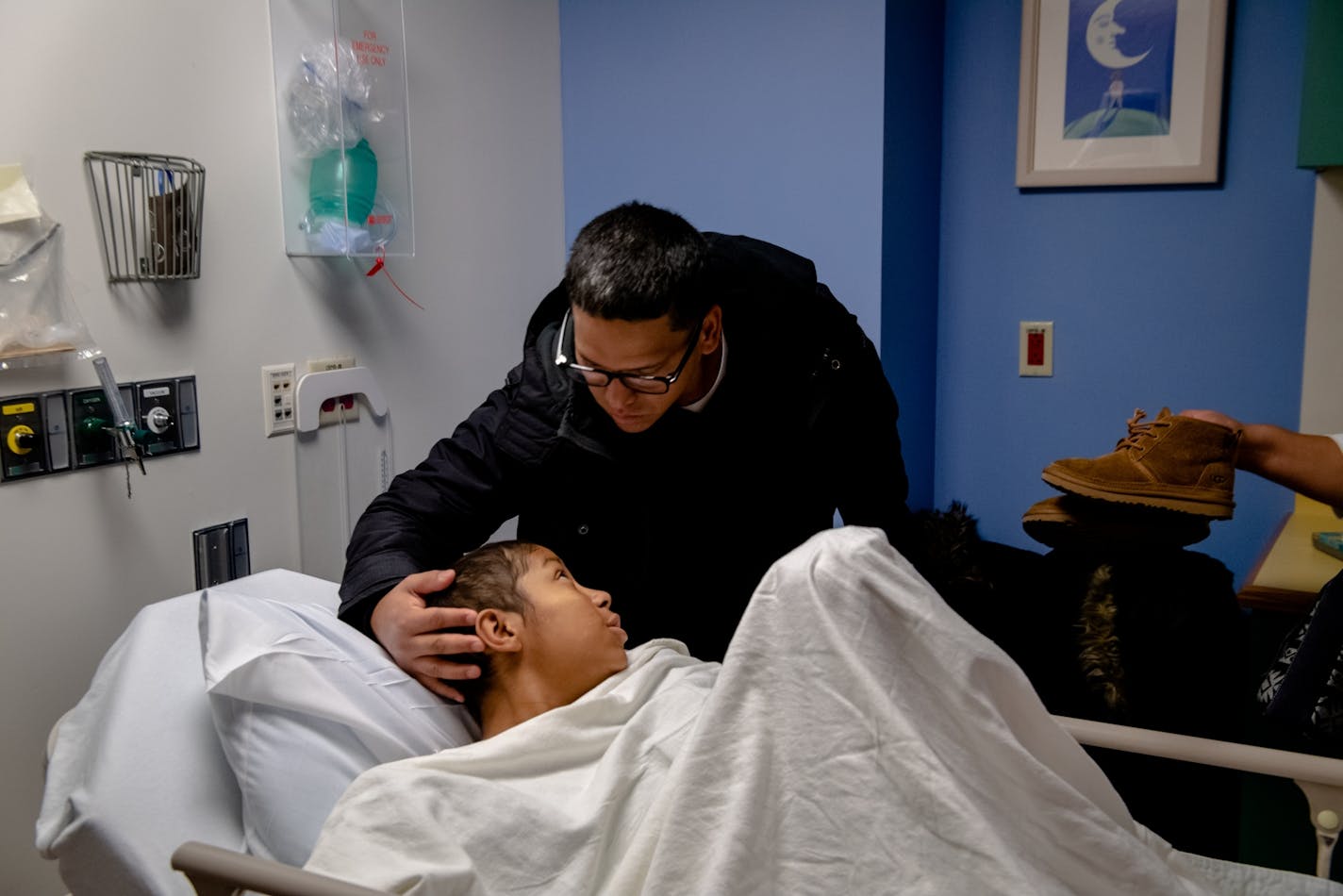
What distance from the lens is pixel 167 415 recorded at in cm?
183

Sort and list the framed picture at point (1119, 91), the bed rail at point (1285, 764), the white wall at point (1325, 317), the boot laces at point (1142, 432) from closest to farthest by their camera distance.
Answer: the bed rail at point (1285, 764)
the boot laces at point (1142, 432)
the white wall at point (1325, 317)
the framed picture at point (1119, 91)

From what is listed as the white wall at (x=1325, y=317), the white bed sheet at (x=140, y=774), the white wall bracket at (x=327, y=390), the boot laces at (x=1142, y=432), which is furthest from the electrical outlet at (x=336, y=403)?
the white wall at (x=1325, y=317)

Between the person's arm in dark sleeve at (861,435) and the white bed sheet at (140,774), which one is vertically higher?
the person's arm in dark sleeve at (861,435)

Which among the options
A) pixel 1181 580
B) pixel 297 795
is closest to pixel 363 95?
pixel 297 795

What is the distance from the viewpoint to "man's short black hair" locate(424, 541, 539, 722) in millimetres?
1438

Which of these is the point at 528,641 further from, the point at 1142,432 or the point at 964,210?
the point at 964,210

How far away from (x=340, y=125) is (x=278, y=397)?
516 mm

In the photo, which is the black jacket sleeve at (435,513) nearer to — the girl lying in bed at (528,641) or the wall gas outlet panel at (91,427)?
the girl lying in bed at (528,641)

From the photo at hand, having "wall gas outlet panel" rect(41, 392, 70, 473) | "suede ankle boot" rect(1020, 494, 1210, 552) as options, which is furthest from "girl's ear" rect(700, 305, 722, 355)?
"wall gas outlet panel" rect(41, 392, 70, 473)

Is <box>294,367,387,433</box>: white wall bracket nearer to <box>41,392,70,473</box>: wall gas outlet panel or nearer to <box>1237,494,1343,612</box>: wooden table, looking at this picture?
<box>41,392,70,473</box>: wall gas outlet panel

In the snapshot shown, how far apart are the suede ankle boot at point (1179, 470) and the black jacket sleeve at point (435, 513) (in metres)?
0.91

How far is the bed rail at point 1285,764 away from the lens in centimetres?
116

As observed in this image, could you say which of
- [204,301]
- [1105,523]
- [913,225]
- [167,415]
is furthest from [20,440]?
[913,225]

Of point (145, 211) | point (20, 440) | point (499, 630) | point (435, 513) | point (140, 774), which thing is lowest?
point (140, 774)
